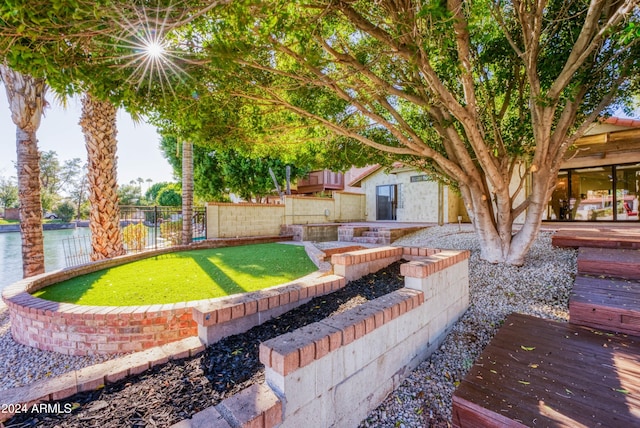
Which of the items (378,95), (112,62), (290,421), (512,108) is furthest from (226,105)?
(512,108)

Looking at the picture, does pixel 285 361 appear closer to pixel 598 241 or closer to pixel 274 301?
pixel 274 301

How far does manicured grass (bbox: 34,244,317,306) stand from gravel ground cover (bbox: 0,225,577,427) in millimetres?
793

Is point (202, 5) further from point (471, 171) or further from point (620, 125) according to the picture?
point (620, 125)

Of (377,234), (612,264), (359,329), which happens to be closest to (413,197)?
(377,234)

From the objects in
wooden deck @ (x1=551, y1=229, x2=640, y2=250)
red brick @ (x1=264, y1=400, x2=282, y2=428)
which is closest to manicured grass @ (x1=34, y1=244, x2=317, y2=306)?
red brick @ (x1=264, y1=400, x2=282, y2=428)

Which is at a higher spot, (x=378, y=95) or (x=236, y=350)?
(x=378, y=95)

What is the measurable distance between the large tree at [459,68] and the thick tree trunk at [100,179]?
4.75 meters

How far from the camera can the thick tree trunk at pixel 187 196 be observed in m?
9.23

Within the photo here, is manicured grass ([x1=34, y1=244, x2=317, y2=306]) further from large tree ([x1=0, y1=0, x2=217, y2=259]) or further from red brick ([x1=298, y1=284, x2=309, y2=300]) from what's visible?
large tree ([x1=0, y1=0, x2=217, y2=259])

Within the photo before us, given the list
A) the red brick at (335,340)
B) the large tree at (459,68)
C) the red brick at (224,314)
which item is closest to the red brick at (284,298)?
the red brick at (224,314)

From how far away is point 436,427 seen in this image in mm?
2139

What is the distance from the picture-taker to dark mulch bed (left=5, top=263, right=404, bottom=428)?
1817 mm

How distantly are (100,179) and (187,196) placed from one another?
2535mm

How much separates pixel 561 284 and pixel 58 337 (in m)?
7.16
